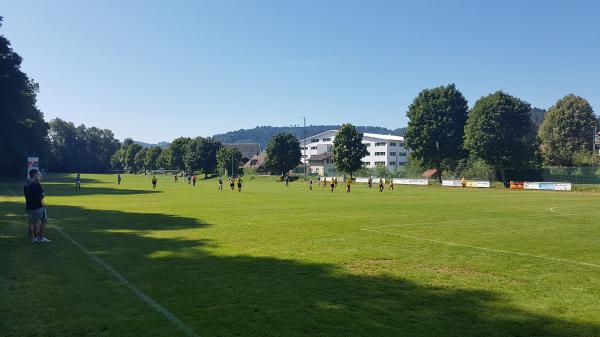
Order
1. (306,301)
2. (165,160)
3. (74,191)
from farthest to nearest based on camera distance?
(165,160)
(74,191)
(306,301)

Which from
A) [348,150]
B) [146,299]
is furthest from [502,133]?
[146,299]

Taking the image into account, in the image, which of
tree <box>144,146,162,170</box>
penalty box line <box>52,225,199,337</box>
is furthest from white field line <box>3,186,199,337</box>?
tree <box>144,146,162,170</box>

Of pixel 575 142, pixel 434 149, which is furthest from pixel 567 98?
pixel 434 149

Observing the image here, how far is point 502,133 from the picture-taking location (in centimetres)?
6769

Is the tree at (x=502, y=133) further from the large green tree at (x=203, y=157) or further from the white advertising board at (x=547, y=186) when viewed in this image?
the large green tree at (x=203, y=157)

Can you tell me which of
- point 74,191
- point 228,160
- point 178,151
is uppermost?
point 178,151

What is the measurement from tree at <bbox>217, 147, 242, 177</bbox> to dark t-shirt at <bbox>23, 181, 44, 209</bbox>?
4357 inches

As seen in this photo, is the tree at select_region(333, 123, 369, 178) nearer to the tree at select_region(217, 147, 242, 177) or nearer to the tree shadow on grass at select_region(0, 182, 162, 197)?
the tree at select_region(217, 147, 242, 177)

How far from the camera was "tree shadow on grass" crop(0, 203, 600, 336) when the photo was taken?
6.53 metres

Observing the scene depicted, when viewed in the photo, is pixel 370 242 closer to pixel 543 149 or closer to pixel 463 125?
pixel 463 125

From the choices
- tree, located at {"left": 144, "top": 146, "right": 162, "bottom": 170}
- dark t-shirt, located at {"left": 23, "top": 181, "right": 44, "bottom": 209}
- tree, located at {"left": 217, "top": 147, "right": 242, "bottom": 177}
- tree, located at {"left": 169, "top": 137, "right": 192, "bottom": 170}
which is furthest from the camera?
tree, located at {"left": 144, "top": 146, "right": 162, "bottom": 170}

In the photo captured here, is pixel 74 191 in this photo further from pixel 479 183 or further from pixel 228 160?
pixel 228 160

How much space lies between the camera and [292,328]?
21.2 ft

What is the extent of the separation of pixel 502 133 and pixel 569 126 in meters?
23.2
